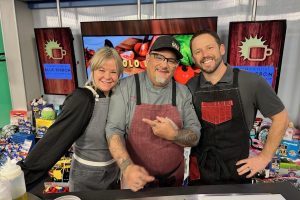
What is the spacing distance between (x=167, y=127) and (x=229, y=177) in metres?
0.50

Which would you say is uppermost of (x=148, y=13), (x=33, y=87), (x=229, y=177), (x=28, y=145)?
(x=148, y=13)

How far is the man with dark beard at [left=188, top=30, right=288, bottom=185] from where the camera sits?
49.8 inches

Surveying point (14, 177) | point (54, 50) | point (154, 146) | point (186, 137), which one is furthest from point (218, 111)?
point (54, 50)

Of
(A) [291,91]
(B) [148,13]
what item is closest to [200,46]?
(B) [148,13]

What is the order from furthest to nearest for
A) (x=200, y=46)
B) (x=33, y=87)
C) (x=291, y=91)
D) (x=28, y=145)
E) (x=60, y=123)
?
(x=33, y=87) < (x=28, y=145) < (x=291, y=91) < (x=200, y=46) < (x=60, y=123)

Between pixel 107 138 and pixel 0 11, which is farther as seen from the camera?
pixel 0 11

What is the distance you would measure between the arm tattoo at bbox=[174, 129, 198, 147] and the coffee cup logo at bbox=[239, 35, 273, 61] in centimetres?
123

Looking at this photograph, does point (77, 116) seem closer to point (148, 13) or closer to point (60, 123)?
point (60, 123)

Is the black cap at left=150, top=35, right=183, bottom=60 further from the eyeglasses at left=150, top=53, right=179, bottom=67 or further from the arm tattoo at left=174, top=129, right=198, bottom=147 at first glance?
the arm tattoo at left=174, top=129, right=198, bottom=147

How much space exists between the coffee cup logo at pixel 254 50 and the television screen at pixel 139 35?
310 millimetres

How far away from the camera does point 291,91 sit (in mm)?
2238

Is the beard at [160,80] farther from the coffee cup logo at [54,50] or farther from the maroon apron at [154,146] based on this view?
the coffee cup logo at [54,50]

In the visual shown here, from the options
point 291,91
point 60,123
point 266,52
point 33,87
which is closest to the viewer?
point 60,123

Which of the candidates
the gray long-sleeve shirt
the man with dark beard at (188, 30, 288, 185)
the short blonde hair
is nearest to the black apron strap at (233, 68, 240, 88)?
the man with dark beard at (188, 30, 288, 185)
